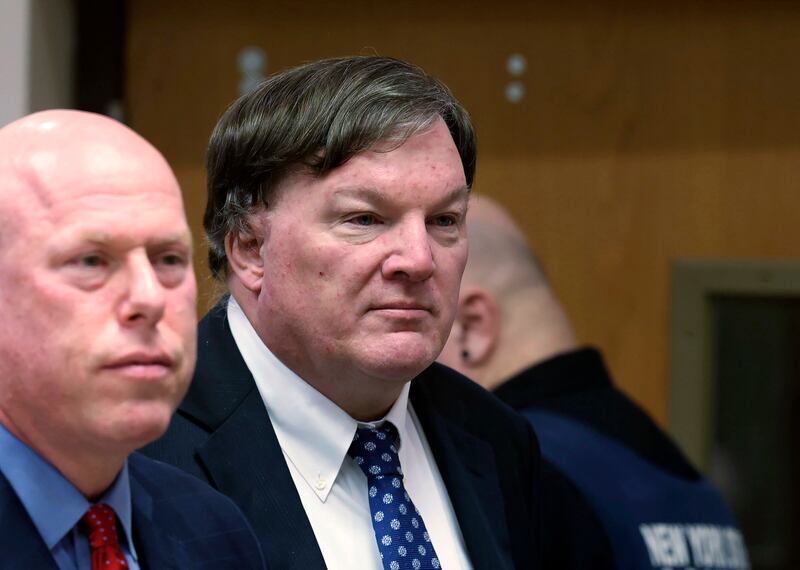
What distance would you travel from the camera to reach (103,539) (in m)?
1.28

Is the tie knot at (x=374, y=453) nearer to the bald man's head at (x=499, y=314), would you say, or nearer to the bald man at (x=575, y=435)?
the bald man at (x=575, y=435)

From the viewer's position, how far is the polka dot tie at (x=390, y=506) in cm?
176

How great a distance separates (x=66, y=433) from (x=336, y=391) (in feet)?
2.07

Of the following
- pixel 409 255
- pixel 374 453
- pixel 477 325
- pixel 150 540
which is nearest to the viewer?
pixel 150 540

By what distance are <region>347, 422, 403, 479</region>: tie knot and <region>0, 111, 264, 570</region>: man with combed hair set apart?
0.56m

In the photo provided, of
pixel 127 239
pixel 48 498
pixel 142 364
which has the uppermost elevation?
pixel 127 239

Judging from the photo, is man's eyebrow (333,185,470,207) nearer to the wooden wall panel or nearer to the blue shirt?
the blue shirt

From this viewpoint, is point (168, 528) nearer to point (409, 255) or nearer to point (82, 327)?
point (82, 327)

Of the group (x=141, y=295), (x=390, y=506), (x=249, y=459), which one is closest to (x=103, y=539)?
(x=141, y=295)

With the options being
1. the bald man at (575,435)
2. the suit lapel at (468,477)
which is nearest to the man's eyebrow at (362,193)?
the suit lapel at (468,477)

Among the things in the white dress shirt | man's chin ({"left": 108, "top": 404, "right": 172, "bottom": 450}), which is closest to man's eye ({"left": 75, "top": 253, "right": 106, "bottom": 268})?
man's chin ({"left": 108, "top": 404, "right": 172, "bottom": 450})

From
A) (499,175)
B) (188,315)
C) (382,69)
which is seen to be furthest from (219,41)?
(188,315)

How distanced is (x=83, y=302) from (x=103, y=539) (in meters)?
0.22

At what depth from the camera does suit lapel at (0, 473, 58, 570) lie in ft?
4.04
